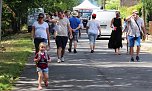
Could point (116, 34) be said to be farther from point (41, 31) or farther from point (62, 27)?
point (41, 31)

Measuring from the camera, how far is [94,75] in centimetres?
1497

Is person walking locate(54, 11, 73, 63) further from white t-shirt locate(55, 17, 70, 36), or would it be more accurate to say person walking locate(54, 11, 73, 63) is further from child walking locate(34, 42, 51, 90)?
child walking locate(34, 42, 51, 90)

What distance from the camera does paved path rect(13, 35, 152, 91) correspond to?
12.6m

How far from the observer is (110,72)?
51.7ft

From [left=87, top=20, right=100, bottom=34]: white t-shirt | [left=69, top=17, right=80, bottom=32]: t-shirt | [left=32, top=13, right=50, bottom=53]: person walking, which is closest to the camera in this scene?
[left=32, top=13, right=50, bottom=53]: person walking

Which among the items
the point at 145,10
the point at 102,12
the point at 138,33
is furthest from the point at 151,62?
the point at 145,10

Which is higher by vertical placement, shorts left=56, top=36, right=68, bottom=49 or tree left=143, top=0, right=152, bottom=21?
tree left=143, top=0, right=152, bottom=21

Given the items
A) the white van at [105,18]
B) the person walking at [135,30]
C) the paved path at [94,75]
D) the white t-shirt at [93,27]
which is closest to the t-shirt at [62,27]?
the paved path at [94,75]

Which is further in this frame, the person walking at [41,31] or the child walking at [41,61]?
the person walking at [41,31]

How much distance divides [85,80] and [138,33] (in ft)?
20.7

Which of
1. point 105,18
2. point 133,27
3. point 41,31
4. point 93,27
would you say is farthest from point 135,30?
point 105,18

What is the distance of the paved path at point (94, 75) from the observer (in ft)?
41.3

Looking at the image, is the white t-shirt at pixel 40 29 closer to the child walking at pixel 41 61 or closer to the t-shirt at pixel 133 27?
the child walking at pixel 41 61

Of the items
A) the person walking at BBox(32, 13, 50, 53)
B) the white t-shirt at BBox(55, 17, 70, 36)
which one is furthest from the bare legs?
the white t-shirt at BBox(55, 17, 70, 36)
